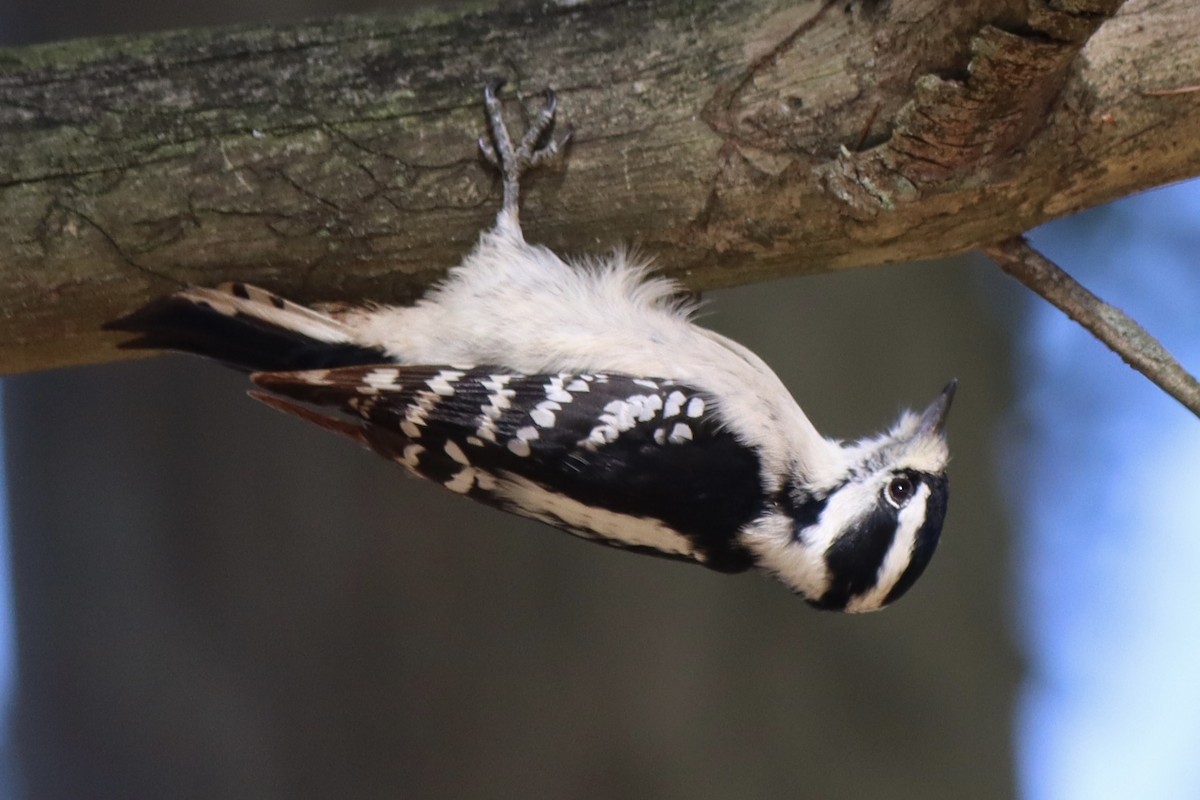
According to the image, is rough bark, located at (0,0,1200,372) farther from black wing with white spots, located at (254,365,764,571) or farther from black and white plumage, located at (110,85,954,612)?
black wing with white spots, located at (254,365,764,571)

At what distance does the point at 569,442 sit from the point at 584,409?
6cm

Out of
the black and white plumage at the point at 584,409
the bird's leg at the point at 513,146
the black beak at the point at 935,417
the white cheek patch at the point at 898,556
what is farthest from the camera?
the black beak at the point at 935,417

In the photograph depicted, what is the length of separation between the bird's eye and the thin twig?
0.40m

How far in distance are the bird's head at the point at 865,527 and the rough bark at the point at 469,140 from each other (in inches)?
18.2

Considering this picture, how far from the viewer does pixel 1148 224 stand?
3385mm

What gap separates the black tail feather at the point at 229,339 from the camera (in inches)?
61.4

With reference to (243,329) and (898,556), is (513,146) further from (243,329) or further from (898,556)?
(898,556)

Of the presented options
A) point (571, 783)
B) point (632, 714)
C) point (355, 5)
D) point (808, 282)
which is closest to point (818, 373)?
point (808, 282)

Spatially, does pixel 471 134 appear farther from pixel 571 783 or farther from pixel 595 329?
pixel 571 783

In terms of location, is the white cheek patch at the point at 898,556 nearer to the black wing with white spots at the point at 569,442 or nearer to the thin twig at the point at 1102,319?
the black wing with white spots at the point at 569,442

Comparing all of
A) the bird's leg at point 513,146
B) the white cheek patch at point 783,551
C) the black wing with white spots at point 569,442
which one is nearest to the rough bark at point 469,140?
the bird's leg at point 513,146

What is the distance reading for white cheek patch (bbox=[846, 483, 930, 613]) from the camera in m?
1.69

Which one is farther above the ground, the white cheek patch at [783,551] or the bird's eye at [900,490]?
the bird's eye at [900,490]

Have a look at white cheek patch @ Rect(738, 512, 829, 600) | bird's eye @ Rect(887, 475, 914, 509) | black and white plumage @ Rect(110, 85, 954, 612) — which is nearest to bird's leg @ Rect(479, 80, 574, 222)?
black and white plumage @ Rect(110, 85, 954, 612)
